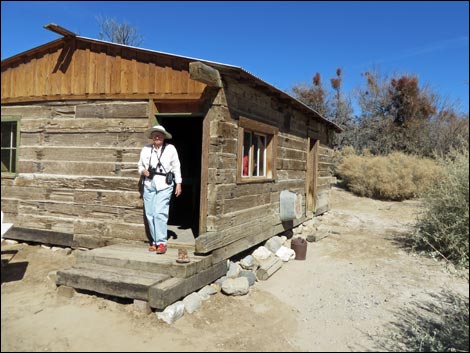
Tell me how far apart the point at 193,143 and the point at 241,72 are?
15.6 ft

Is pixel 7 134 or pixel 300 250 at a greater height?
pixel 7 134

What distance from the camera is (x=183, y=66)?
6.00 m

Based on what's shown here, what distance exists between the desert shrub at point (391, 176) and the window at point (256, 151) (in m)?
9.76

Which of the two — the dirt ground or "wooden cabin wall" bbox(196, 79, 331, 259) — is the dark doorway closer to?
"wooden cabin wall" bbox(196, 79, 331, 259)

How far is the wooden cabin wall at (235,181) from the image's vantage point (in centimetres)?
579

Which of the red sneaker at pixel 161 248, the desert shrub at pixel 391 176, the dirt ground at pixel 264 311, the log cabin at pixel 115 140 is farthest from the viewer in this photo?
the desert shrub at pixel 391 176

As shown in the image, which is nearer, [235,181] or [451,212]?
[235,181]

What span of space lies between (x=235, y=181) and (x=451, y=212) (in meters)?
4.56

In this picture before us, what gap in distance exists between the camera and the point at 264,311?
520 centimetres

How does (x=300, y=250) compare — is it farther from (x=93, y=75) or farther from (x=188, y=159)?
(x=93, y=75)

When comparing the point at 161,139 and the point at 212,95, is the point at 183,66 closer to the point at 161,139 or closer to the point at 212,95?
the point at 212,95

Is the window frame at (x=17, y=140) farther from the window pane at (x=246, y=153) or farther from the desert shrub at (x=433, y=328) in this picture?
the desert shrub at (x=433, y=328)

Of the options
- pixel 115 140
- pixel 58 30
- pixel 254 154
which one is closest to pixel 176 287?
pixel 115 140

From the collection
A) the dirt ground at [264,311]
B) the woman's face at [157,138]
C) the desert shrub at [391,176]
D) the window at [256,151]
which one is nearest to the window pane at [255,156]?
the window at [256,151]
